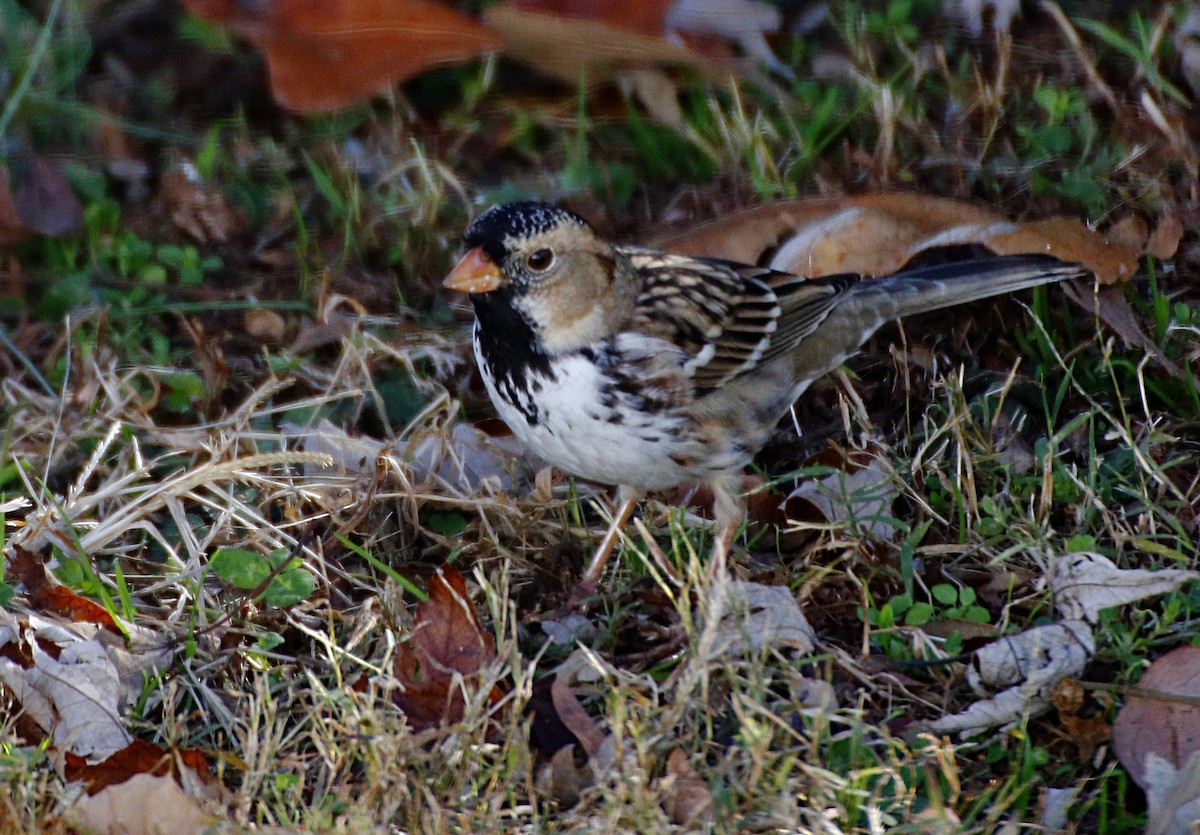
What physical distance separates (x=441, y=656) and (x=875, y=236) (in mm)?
2071

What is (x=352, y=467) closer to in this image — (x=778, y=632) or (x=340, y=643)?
(x=340, y=643)

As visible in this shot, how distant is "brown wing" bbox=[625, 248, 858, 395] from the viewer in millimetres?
4109

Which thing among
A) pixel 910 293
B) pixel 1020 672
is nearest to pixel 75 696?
pixel 1020 672

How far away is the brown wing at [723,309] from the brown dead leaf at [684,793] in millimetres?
1237

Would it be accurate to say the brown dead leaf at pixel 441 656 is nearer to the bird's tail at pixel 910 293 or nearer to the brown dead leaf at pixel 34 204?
the bird's tail at pixel 910 293

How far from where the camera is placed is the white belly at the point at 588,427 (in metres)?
3.78

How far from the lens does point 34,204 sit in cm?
582

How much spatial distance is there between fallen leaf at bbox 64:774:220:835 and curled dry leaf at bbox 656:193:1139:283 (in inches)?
102

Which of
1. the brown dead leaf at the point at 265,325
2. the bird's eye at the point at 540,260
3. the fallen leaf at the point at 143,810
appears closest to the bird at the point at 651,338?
the bird's eye at the point at 540,260

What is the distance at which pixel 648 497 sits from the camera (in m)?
4.46

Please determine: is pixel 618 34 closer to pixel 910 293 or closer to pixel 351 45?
pixel 351 45

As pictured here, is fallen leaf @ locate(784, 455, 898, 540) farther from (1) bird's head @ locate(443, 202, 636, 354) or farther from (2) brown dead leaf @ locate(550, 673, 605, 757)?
(2) brown dead leaf @ locate(550, 673, 605, 757)

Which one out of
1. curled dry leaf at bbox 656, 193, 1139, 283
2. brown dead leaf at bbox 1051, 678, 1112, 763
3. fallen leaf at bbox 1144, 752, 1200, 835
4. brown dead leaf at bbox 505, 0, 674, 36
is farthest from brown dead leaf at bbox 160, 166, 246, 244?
fallen leaf at bbox 1144, 752, 1200, 835

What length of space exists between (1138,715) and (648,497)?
164cm
